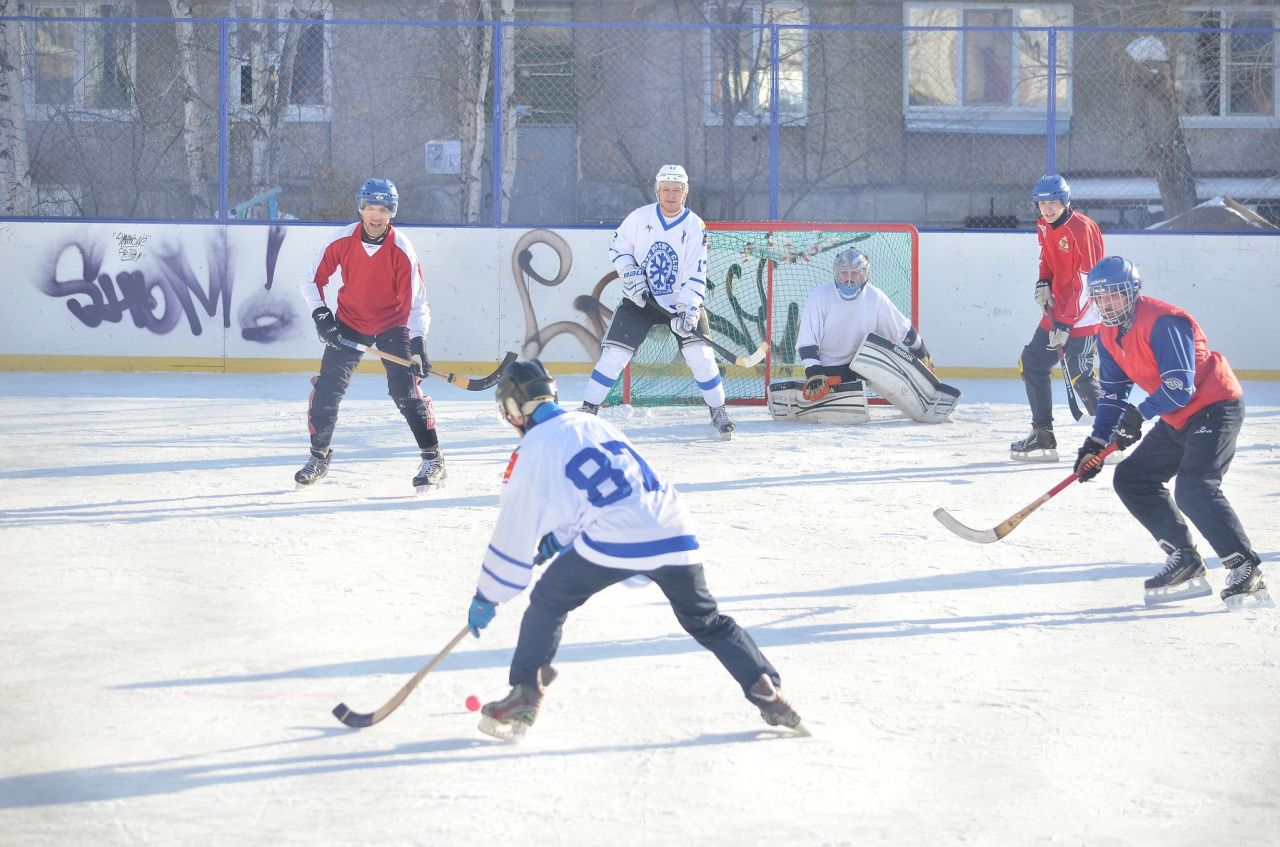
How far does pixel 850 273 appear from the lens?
983 centimetres

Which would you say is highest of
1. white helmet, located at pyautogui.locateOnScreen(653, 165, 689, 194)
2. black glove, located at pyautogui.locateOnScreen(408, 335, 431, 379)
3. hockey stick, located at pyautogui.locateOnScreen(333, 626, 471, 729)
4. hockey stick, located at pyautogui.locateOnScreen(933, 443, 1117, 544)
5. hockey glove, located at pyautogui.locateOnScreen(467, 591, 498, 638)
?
white helmet, located at pyautogui.locateOnScreen(653, 165, 689, 194)

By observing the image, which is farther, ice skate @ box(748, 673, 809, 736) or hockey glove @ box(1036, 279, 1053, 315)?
hockey glove @ box(1036, 279, 1053, 315)

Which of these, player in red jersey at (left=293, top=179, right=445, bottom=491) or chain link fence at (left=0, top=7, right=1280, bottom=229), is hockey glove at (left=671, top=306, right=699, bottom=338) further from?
chain link fence at (left=0, top=7, right=1280, bottom=229)

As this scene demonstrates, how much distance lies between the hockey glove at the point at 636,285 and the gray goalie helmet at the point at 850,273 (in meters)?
1.43

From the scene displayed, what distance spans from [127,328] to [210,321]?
0.60 metres

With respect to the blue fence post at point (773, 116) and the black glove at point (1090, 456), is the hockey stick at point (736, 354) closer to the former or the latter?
the blue fence post at point (773, 116)

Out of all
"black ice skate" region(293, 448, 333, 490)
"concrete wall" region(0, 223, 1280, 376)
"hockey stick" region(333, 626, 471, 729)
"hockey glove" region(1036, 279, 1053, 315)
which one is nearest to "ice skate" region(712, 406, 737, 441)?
"hockey glove" region(1036, 279, 1053, 315)

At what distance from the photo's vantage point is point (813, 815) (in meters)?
3.63

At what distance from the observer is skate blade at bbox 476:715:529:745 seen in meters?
4.10

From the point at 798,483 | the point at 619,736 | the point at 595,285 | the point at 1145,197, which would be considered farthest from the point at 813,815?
the point at 1145,197

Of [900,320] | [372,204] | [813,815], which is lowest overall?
[813,815]

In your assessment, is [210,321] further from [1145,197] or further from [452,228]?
[1145,197]

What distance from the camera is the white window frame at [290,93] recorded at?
1461 cm

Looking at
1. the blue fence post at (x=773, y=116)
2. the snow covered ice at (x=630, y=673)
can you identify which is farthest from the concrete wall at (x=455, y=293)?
the snow covered ice at (x=630, y=673)
